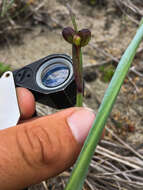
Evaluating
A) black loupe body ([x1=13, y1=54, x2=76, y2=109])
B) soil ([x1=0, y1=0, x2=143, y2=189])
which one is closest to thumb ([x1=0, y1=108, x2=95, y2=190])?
black loupe body ([x1=13, y1=54, x2=76, y2=109])

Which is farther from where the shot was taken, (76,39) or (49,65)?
(49,65)

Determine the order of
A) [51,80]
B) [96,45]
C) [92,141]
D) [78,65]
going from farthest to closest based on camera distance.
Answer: [96,45], [51,80], [78,65], [92,141]

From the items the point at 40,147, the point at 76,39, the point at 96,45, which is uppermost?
the point at 76,39

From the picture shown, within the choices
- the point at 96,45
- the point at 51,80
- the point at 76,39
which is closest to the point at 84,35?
the point at 76,39

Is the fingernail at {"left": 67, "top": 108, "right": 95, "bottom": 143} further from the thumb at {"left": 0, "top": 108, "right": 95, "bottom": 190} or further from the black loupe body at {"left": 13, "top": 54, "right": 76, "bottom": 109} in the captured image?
the black loupe body at {"left": 13, "top": 54, "right": 76, "bottom": 109}

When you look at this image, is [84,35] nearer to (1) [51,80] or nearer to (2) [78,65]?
(2) [78,65]

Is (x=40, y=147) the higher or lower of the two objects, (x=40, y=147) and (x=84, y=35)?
the lower

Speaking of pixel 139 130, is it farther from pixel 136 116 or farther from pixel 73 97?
pixel 73 97

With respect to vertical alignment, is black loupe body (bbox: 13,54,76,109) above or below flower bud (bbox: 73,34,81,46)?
below
